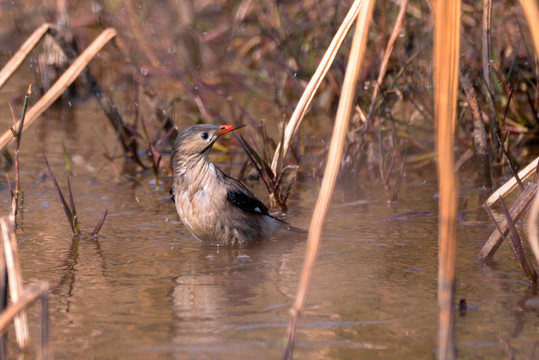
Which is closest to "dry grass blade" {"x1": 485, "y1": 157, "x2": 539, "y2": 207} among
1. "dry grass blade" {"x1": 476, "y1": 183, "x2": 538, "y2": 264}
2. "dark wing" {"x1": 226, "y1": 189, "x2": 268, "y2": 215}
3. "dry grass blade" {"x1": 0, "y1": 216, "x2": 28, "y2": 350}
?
"dry grass blade" {"x1": 476, "y1": 183, "x2": 538, "y2": 264}

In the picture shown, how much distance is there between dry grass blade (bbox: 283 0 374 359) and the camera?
3.05 meters

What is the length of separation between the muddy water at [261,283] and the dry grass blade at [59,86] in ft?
2.30

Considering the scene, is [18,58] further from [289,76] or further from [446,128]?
[446,128]

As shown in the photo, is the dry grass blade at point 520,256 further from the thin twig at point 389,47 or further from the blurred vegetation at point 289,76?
the thin twig at point 389,47

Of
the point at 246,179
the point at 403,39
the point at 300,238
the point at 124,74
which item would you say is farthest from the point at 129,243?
the point at 124,74

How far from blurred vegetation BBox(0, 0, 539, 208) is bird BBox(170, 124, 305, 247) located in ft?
0.97

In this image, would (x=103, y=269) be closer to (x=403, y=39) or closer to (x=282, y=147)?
(x=282, y=147)

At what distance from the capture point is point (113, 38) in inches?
263

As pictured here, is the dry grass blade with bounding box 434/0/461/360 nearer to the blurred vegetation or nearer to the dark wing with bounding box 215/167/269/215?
the blurred vegetation

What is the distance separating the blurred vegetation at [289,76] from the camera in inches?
262

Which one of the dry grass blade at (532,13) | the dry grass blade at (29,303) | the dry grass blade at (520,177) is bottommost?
the dry grass blade at (29,303)

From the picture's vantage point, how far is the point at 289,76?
25.1 ft

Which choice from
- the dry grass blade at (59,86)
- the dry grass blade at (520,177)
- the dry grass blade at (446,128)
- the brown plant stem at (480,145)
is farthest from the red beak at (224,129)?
the dry grass blade at (446,128)

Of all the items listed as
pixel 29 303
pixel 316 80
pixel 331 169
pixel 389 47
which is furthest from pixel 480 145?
pixel 29 303
